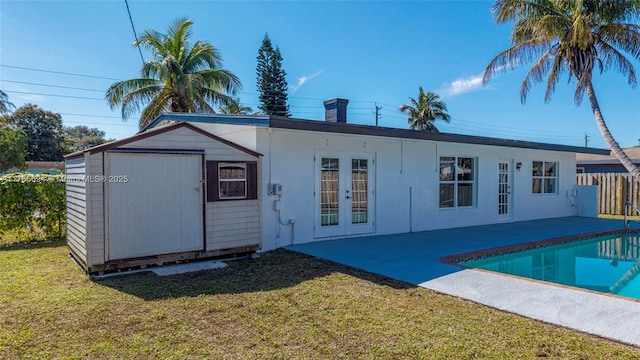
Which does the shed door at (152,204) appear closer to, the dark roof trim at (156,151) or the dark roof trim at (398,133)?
the dark roof trim at (156,151)

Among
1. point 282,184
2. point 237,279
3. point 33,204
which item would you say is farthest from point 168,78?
point 237,279

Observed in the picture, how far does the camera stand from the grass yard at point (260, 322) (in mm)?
3326

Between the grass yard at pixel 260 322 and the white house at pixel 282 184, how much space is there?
88 centimetres

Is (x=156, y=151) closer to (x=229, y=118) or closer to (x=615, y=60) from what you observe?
(x=229, y=118)

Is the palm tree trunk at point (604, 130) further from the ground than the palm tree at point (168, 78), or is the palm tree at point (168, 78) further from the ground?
the palm tree at point (168, 78)

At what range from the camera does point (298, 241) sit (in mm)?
8266

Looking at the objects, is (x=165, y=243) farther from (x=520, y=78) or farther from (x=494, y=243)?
(x=520, y=78)

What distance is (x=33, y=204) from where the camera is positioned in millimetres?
8992

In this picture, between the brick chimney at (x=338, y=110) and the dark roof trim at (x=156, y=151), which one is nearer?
the dark roof trim at (x=156, y=151)

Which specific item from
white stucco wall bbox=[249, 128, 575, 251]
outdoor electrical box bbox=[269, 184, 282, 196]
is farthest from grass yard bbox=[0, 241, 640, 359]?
white stucco wall bbox=[249, 128, 575, 251]

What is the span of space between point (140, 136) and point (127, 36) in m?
9.49

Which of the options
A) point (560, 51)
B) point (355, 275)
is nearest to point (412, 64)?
point (560, 51)

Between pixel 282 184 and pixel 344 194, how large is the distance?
1644 mm

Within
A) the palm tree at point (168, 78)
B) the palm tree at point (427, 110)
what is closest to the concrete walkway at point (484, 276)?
the palm tree at point (168, 78)
